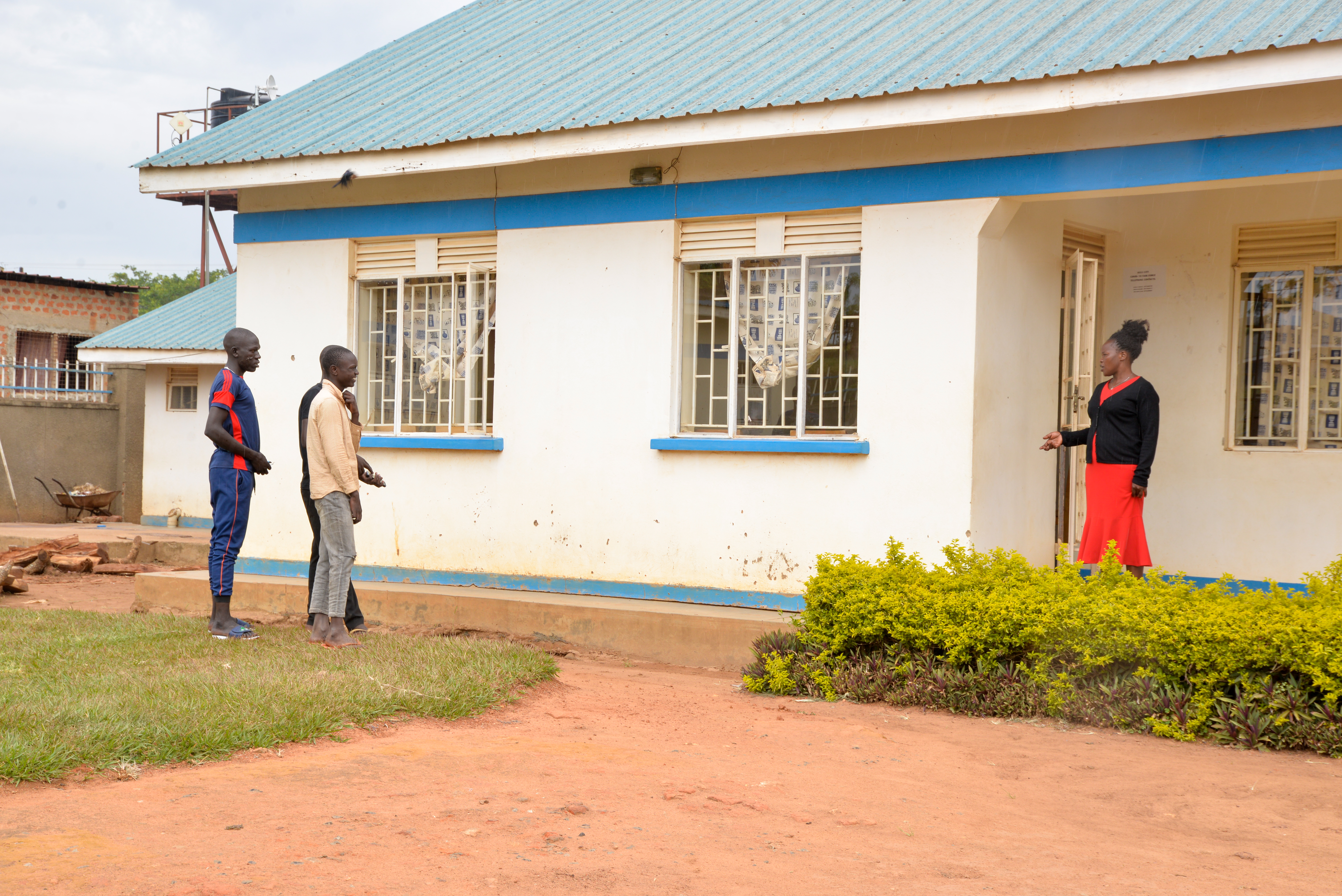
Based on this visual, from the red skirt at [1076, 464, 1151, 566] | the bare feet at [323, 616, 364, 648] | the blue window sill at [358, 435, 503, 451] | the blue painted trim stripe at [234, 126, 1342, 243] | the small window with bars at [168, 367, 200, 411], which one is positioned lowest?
the bare feet at [323, 616, 364, 648]

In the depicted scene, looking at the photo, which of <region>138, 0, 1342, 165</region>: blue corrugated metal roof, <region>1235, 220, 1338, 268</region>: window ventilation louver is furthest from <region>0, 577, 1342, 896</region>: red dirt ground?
<region>1235, 220, 1338, 268</region>: window ventilation louver

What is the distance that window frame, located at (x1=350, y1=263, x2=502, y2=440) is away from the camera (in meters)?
9.41

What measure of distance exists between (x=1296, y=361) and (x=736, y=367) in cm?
395

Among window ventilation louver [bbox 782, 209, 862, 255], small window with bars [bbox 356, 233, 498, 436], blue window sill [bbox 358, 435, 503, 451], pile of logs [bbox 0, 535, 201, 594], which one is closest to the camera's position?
window ventilation louver [bbox 782, 209, 862, 255]

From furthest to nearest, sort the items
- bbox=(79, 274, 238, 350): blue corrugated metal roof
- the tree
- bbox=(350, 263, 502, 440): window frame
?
the tree < bbox=(79, 274, 238, 350): blue corrugated metal roof < bbox=(350, 263, 502, 440): window frame

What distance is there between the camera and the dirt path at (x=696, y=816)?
3.72m

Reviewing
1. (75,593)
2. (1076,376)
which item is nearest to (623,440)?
(1076,376)

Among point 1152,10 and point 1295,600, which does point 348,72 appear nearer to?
point 1152,10

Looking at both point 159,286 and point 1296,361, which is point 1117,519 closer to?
point 1296,361

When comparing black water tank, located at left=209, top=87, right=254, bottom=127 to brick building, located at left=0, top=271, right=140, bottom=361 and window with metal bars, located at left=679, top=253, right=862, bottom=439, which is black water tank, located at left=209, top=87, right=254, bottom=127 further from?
window with metal bars, located at left=679, top=253, right=862, bottom=439

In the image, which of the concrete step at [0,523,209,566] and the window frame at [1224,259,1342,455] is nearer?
the window frame at [1224,259,1342,455]

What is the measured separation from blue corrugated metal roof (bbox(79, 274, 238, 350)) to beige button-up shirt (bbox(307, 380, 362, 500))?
391 inches

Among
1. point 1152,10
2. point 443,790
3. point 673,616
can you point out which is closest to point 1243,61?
point 1152,10

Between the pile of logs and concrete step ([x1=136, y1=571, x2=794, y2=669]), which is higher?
concrete step ([x1=136, y1=571, x2=794, y2=669])
